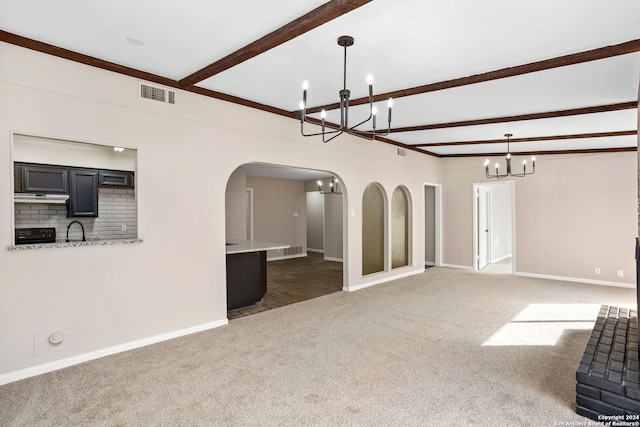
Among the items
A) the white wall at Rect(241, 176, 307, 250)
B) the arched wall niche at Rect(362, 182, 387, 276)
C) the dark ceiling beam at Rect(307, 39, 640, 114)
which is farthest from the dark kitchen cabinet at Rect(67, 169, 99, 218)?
the white wall at Rect(241, 176, 307, 250)

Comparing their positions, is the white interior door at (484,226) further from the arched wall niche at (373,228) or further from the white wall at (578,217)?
the arched wall niche at (373,228)

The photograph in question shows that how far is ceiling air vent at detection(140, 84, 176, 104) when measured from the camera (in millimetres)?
3447

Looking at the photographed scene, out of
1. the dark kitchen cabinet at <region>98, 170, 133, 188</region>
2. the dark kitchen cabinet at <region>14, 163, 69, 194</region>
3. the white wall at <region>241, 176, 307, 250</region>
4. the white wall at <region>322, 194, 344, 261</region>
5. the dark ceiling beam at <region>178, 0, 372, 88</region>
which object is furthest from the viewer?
the white wall at <region>322, 194, 344, 261</region>

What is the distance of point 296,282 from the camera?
6.48 meters

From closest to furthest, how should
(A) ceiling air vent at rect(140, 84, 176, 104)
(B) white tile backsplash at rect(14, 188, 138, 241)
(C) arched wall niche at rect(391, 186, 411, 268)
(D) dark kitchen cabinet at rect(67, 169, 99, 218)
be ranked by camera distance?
(A) ceiling air vent at rect(140, 84, 176, 104), (B) white tile backsplash at rect(14, 188, 138, 241), (D) dark kitchen cabinet at rect(67, 169, 99, 218), (C) arched wall niche at rect(391, 186, 411, 268)

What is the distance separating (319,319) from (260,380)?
1.59 m

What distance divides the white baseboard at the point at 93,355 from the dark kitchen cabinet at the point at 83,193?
2.26 metres

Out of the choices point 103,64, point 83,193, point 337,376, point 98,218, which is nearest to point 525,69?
point 337,376

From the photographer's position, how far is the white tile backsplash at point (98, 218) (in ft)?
14.7

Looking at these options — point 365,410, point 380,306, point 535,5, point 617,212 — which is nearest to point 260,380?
point 365,410

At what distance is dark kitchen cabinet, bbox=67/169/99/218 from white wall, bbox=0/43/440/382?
1917mm

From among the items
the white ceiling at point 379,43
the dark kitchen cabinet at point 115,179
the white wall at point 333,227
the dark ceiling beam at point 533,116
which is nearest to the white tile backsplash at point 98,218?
the dark kitchen cabinet at point 115,179

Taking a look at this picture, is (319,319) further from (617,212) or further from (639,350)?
(617,212)

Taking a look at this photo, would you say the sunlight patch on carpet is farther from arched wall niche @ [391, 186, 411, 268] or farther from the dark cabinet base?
the dark cabinet base
